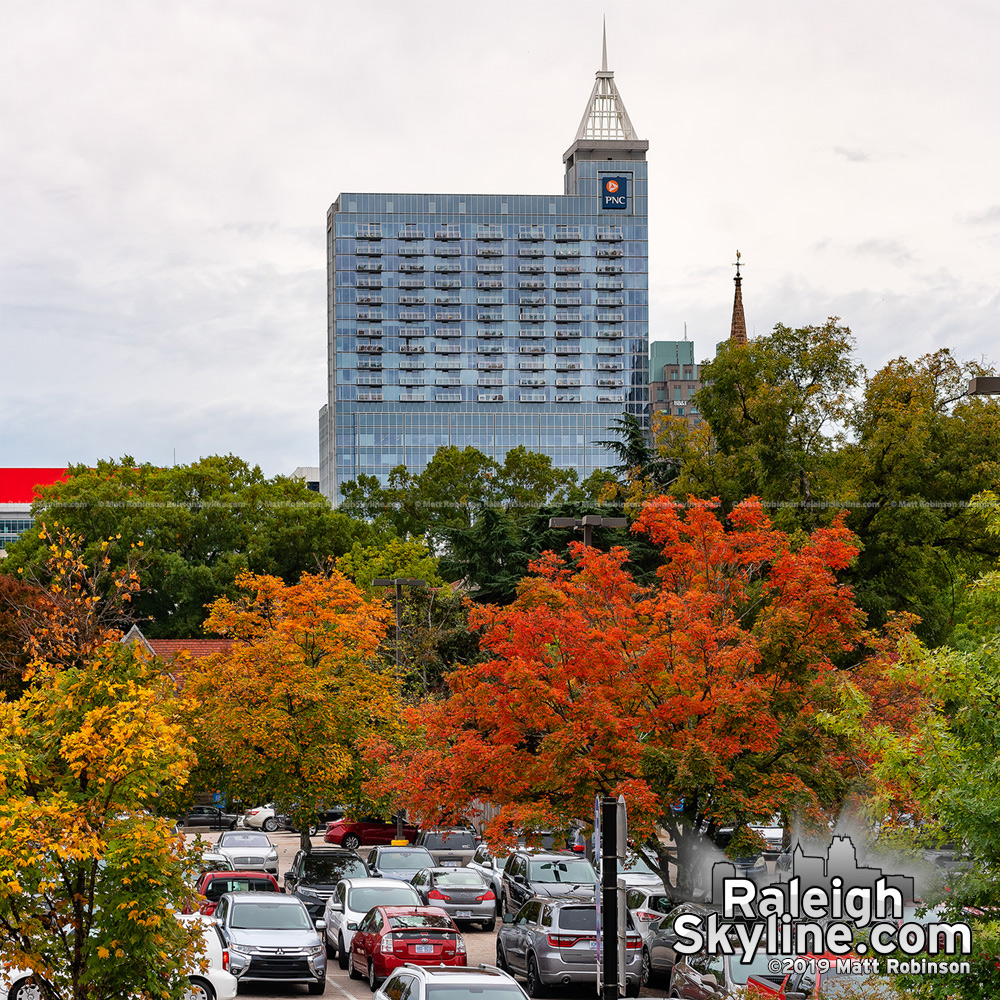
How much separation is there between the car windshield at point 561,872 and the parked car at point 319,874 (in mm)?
3921

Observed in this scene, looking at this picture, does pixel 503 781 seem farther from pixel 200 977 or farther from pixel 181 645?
pixel 181 645

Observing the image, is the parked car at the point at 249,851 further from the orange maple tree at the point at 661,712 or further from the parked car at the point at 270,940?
the orange maple tree at the point at 661,712

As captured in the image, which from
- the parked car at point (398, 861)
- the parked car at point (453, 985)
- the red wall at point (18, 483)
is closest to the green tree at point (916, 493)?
the parked car at point (398, 861)

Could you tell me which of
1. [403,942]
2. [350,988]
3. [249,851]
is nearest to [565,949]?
[403,942]

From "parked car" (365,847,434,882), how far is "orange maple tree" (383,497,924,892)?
9.51 metres

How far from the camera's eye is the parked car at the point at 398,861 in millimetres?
33781

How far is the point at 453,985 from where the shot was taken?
1662 centimetres

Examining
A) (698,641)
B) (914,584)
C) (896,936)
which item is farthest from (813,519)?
(896,936)

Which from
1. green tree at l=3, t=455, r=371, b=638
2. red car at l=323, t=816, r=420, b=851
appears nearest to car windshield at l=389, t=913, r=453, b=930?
red car at l=323, t=816, r=420, b=851

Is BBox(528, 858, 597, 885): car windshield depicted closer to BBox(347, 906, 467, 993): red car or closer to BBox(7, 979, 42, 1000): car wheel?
BBox(347, 906, 467, 993): red car

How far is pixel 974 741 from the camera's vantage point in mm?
12234

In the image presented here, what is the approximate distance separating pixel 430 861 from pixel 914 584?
18.3m

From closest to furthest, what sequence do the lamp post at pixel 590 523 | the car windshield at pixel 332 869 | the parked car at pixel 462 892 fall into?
the lamp post at pixel 590 523, the car windshield at pixel 332 869, the parked car at pixel 462 892

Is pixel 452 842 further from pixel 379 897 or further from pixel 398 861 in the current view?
pixel 379 897
